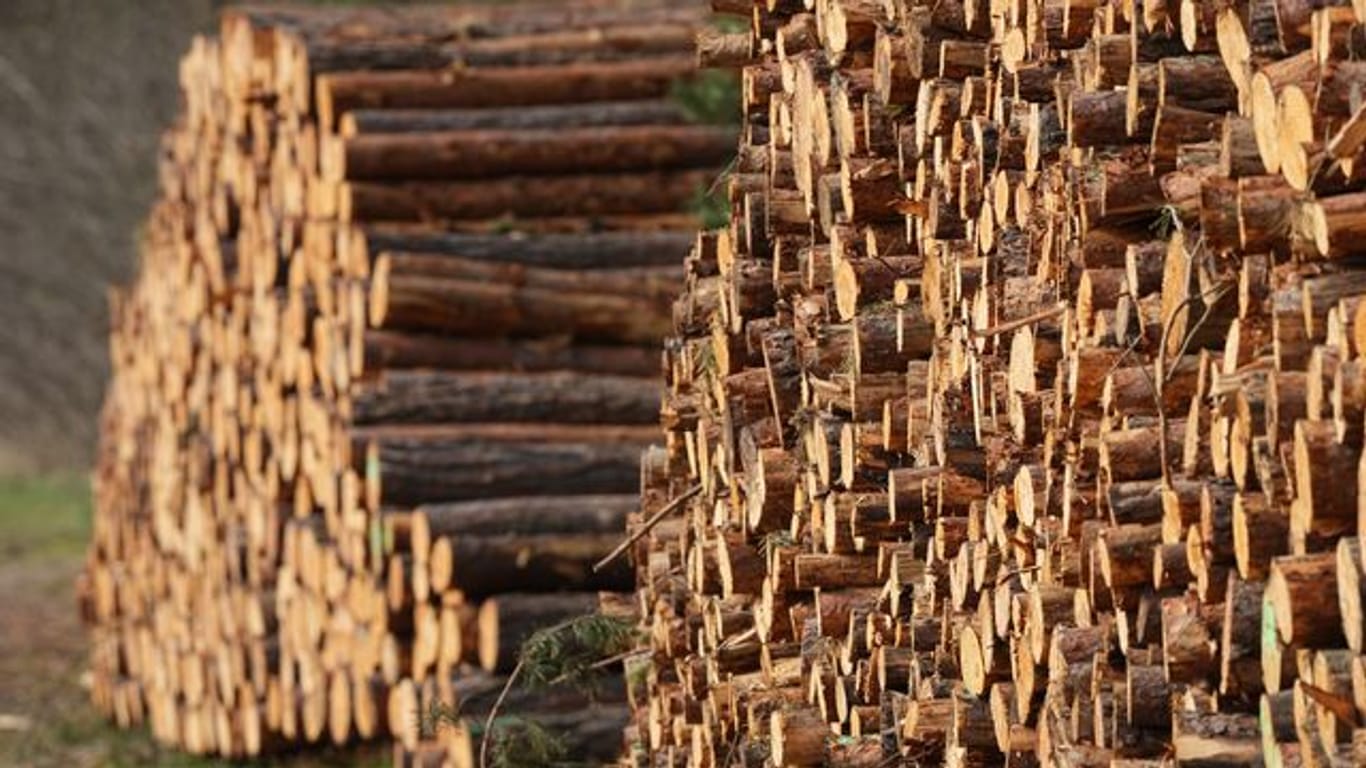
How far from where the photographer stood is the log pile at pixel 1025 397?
3.86m

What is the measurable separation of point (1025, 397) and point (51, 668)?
29.5 ft

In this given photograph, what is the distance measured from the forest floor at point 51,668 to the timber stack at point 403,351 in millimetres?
175

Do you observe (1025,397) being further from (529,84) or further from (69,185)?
(69,185)

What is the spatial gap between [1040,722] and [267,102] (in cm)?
639

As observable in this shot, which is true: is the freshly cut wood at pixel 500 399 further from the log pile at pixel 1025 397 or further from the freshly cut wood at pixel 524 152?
the log pile at pixel 1025 397

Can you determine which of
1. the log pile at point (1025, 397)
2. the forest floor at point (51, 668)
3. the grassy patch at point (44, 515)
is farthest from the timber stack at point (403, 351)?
the grassy patch at point (44, 515)

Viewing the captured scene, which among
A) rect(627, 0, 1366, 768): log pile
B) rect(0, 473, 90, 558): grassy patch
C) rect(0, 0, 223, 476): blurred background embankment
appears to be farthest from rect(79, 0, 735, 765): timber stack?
rect(0, 0, 223, 476): blurred background embankment

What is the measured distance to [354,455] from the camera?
910cm

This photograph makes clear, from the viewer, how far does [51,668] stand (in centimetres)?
1287

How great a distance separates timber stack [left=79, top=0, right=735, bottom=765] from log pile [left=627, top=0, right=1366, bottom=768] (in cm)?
205

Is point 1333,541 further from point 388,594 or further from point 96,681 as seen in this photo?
point 96,681

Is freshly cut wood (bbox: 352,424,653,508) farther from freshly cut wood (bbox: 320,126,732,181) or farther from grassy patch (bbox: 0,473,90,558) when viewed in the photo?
grassy patch (bbox: 0,473,90,558)

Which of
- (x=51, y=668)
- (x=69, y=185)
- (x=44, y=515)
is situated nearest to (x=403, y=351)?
(x=51, y=668)

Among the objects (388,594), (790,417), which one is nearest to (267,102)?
(388,594)
